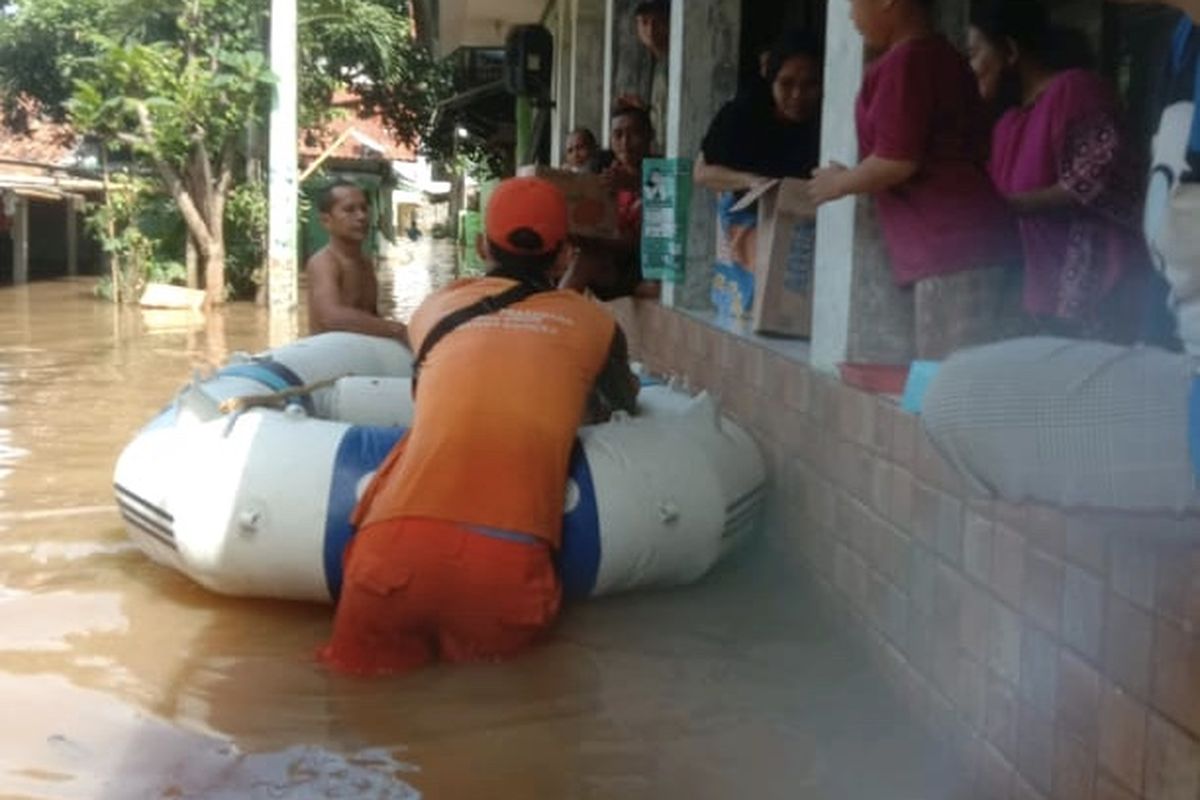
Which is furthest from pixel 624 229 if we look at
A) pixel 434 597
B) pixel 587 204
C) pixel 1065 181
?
pixel 1065 181

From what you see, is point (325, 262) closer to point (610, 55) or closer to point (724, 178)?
point (724, 178)

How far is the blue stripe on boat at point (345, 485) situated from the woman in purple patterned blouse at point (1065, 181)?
75.8 inches

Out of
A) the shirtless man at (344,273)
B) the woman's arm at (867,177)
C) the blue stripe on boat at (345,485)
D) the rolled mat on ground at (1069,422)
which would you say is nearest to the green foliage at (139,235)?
the shirtless man at (344,273)

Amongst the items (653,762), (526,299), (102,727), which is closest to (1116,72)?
(526,299)

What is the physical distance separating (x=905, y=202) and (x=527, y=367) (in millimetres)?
1157

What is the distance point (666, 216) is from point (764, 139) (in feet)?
3.83

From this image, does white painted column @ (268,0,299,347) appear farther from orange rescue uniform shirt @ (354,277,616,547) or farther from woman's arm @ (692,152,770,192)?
orange rescue uniform shirt @ (354,277,616,547)

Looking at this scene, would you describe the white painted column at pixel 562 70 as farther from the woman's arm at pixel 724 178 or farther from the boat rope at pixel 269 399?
the boat rope at pixel 269 399

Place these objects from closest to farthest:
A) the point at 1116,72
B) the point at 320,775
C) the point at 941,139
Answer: the point at 320,775
the point at 941,139
the point at 1116,72

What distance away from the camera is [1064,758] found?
2.54 meters

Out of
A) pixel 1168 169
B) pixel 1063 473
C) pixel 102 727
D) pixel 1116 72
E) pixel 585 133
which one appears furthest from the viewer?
pixel 585 133

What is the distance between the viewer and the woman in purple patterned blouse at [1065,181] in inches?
140

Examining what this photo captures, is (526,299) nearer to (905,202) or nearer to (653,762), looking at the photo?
(905,202)

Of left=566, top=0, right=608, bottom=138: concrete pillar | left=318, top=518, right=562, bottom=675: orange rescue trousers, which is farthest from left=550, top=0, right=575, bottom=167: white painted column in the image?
left=318, top=518, right=562, bottom=675: orange rescue trousers
